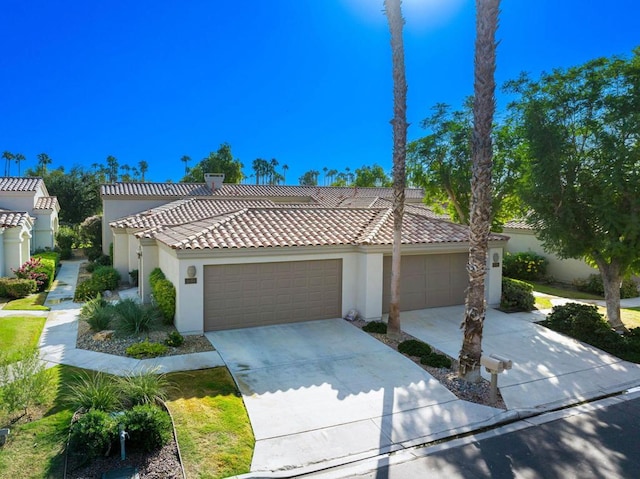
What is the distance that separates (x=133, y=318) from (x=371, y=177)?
67112 millimetres

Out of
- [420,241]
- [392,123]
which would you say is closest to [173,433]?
[392,123]

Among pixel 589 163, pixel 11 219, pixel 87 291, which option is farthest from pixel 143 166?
pixel 589 163

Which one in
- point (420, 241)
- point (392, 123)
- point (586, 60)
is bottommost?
point (420, 241)

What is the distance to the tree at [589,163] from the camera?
13566 mm

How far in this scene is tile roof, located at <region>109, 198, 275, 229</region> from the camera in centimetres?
2195

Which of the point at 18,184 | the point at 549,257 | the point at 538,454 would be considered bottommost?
the point at 538,454

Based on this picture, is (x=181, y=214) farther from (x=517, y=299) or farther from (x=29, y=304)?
(x=517, y=299)

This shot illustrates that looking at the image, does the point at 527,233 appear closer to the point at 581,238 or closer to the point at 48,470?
Result: the point at 581,238

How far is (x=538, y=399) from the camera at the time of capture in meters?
9.80

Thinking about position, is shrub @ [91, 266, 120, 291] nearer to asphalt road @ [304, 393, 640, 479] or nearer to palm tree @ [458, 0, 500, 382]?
palm tree @ [458, 0, 500, 382]

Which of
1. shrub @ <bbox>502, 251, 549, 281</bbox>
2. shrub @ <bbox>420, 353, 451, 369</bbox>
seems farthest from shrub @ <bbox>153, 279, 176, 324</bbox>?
shrub @ <bbox>502, 251, 549, 281</bbox>

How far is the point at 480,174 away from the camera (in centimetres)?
998

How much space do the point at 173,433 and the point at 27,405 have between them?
3.06 m

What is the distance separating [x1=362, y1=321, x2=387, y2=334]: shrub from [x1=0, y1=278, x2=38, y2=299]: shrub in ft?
50.6
